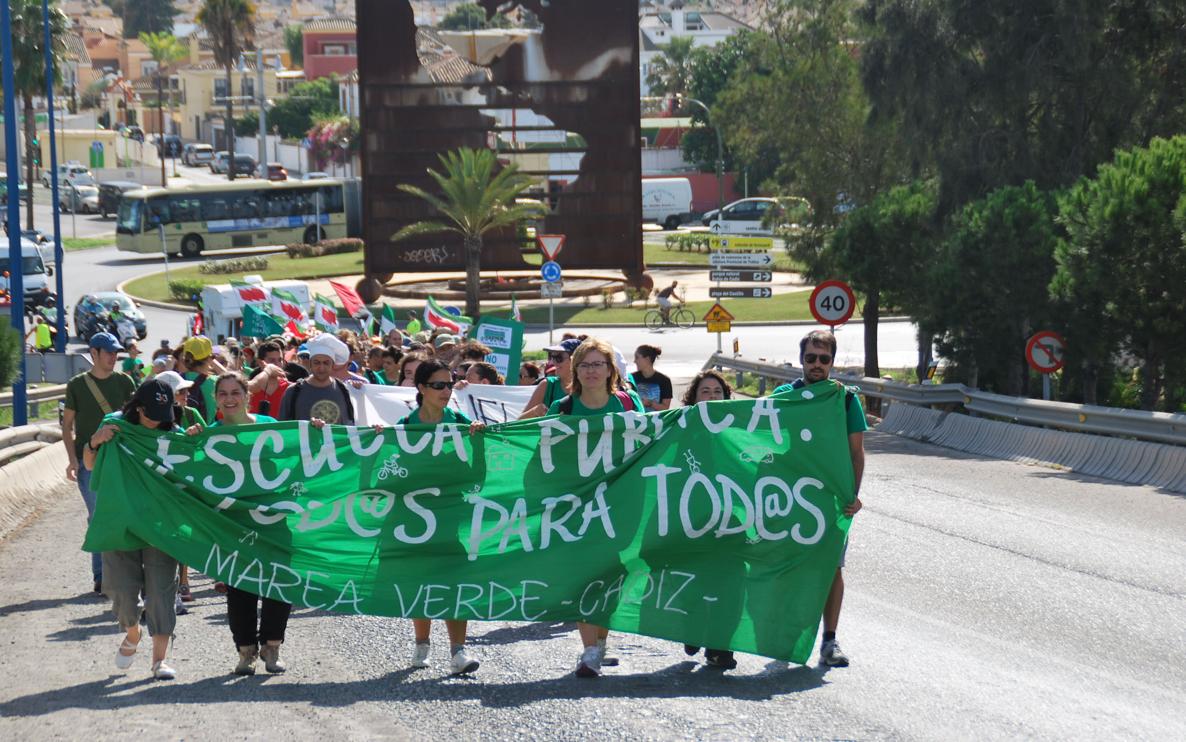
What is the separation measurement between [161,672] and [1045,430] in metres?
13.3

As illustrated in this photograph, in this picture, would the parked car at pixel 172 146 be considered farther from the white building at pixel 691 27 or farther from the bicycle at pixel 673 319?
the bicycle at pixel 673 319

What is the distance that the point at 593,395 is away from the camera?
8492 millimetres

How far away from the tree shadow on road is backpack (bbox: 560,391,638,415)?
1.42 meters

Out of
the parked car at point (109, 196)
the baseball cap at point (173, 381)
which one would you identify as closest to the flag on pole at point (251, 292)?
the baseball cap at point (173, 381)

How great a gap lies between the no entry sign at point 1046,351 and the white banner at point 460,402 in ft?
32.0

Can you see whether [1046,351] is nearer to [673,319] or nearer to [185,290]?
[673,319]

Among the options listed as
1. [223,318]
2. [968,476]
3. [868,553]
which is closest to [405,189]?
[223,318]

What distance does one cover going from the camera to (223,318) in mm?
34156

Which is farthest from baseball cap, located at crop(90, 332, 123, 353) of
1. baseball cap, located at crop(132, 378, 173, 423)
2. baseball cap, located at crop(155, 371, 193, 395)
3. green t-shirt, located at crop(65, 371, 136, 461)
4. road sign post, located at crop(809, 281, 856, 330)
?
road sign post, located at crop(809, 281, 856, 330)

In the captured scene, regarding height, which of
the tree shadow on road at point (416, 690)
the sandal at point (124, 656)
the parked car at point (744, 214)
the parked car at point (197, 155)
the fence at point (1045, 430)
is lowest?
the fence at point (1045, 430)

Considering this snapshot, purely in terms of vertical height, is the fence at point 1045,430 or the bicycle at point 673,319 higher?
the fence at point 1045,430

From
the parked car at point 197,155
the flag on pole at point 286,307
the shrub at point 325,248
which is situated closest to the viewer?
the flag on pole at point 286,307

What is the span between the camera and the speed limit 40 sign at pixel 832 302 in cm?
2458

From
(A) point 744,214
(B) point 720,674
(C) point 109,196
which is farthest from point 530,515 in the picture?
(C) point 109,196
